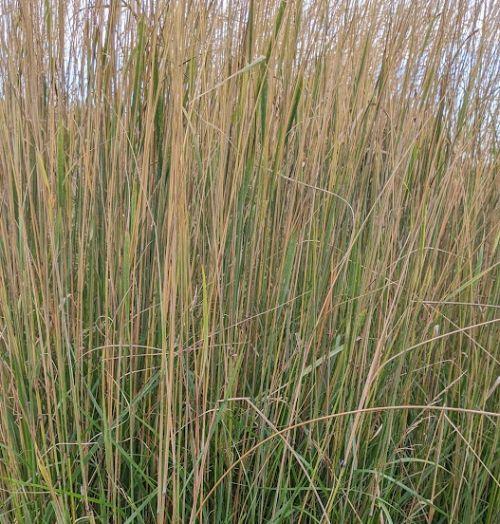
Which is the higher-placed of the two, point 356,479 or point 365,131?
point 365,131

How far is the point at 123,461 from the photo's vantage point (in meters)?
0.99

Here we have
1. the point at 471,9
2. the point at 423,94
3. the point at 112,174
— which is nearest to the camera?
the point at 112,174

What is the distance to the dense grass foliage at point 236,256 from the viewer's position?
0.90m

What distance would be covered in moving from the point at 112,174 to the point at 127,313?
207mm

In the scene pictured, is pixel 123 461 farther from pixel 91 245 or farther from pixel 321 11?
pixel 321 11

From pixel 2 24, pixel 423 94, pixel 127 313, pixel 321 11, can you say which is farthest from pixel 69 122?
pixel 423 94

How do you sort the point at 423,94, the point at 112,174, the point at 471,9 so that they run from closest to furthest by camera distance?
the point at 112,174, the point at 423,94, the point at 471,9

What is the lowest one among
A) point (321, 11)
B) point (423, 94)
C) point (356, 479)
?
point (356, 479)

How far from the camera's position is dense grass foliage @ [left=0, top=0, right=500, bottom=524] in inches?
35.6

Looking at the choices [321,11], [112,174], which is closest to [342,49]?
[321,11]

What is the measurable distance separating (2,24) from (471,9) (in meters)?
0.82

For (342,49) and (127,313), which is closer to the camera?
(127,313)

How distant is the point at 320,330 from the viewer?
100cm

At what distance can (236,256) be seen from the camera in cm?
97
